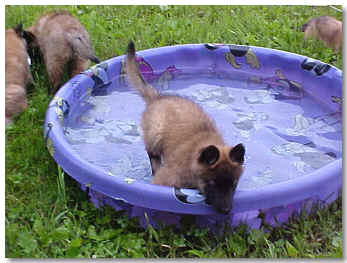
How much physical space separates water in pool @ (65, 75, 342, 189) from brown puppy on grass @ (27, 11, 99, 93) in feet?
1.52

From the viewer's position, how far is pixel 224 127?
555 centimetres

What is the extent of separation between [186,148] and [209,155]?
1.73ft

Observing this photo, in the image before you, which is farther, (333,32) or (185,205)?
(333,32)

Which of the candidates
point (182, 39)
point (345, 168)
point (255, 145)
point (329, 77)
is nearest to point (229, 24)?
point (182, 39)

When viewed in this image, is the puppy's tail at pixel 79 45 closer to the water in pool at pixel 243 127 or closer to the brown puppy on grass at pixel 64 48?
the brown puppy on grass at pixel 64 48

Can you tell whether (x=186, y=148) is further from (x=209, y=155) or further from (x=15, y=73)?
(x=15, y=73)

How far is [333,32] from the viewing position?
6480mm

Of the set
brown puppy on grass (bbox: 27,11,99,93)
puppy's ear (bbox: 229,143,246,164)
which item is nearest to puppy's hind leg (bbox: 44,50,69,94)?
brown puppy on grass (bbox: 27,11,99,93)

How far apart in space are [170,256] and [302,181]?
3.60ft

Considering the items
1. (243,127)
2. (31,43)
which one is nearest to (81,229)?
(243,127)

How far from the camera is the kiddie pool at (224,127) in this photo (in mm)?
3707

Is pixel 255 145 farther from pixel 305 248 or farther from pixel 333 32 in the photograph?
pixel 333 32

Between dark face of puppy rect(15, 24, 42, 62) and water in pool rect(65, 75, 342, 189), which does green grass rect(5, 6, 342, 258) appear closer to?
water in pool rect(65, 75, 342, 189)

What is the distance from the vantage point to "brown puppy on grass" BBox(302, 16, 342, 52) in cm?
644
